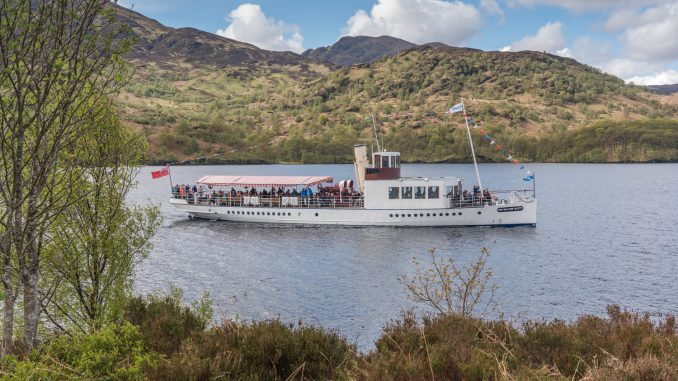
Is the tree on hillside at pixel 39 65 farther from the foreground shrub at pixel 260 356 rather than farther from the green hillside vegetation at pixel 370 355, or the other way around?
the foreground shrub at pixel 260 356

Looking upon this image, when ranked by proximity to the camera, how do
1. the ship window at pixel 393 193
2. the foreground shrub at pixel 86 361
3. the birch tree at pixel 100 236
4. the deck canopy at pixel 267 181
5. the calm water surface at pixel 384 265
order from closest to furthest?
1. the foreground shrub at pixel 86 361
2. the birch tree at pixel 100 236
3. the calm water surface at pixel 384 265
4. the ship window at pixel 393 193
5. the deck canopy at pixel 267 181

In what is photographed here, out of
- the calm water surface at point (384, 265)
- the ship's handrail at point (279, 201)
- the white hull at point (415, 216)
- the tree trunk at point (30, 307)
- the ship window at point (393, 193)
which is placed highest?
the tree trunk at point (30, 307)

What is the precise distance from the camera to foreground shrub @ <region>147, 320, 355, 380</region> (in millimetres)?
10102

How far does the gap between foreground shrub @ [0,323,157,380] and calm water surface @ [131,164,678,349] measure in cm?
757

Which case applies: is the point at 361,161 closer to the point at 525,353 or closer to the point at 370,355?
the point at 370,355

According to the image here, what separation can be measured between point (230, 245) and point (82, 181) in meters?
41.1

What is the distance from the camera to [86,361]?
1041 cm

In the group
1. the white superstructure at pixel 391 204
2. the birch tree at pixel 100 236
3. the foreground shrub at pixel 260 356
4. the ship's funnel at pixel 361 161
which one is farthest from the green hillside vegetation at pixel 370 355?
the ship's funnel at pixel 361 161

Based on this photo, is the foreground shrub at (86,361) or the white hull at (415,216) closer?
the foreground shrub at (86,361)

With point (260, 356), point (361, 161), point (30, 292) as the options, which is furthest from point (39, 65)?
point (361, 161)

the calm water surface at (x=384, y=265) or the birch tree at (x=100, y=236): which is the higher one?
the birch tree at (x=100, y=236)

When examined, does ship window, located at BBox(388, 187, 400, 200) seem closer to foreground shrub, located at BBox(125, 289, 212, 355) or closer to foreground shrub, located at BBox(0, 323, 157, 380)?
foreground shrub, located at BBox(125, 289, 212, 355)

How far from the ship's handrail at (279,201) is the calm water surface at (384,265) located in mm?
2786

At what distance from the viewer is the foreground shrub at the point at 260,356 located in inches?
398
